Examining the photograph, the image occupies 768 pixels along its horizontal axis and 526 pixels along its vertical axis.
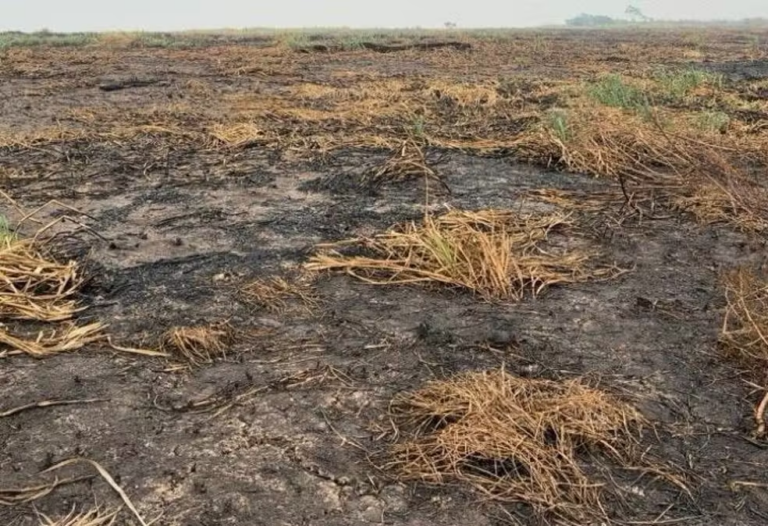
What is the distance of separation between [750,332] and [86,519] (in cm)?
244

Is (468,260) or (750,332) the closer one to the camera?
(750,332)

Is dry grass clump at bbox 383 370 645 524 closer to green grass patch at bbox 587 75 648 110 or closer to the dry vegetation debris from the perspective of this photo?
the dry vegetation debris

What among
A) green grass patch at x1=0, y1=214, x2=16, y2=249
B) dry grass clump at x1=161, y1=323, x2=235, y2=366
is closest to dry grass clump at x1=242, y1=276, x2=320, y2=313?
dry grass clump at x1=161, y1=323, x2=235, y2=366

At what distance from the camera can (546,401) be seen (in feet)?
8.09

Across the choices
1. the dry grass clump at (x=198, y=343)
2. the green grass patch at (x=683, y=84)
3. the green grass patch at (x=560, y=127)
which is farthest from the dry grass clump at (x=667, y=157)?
the dry grass clump at (x=198, y=343)

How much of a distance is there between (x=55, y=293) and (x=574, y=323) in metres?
2.36

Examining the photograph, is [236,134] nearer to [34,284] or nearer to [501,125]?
[501,125]

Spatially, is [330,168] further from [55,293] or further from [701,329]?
[701,329]

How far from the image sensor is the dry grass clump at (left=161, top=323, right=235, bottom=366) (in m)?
2.89

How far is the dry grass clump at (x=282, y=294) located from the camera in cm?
335

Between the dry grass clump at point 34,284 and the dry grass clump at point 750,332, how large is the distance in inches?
108

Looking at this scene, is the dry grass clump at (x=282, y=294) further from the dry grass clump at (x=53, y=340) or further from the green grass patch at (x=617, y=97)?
the green grass patch at (x=617, y=97)

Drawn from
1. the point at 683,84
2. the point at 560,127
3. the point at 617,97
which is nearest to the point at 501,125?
the point at 617,97

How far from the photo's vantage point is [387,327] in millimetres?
3158
